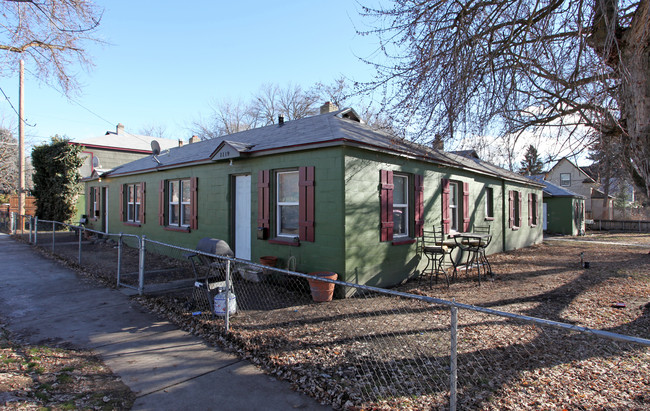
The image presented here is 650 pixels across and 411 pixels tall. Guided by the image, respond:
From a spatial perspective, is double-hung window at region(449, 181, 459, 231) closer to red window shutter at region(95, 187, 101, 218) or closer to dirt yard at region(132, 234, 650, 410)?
dirt yard at region(132, 234, 650, 410)

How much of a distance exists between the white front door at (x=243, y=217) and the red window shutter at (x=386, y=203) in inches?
137

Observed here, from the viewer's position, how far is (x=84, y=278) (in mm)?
8531

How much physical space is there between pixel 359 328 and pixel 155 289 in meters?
4.66

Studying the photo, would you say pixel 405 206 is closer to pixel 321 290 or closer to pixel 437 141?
pixel 437 141

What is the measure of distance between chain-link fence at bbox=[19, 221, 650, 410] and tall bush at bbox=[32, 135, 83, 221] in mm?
16747

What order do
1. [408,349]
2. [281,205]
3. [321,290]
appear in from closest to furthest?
[408,349]
[321,290]
[281,205]

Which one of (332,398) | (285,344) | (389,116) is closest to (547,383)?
(332,398)

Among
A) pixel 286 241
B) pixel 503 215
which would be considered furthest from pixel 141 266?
pixel 503 215

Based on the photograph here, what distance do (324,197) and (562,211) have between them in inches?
918

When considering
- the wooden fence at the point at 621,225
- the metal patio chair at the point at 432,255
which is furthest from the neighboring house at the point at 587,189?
the metal patio chair at the point at 432,255

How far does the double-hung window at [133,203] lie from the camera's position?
14.2 m

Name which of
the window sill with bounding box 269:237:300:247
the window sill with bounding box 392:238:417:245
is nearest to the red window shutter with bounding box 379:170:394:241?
the window sill with bounding box 392:238:417:245

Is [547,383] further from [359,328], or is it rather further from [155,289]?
[155,289]

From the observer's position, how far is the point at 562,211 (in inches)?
936
